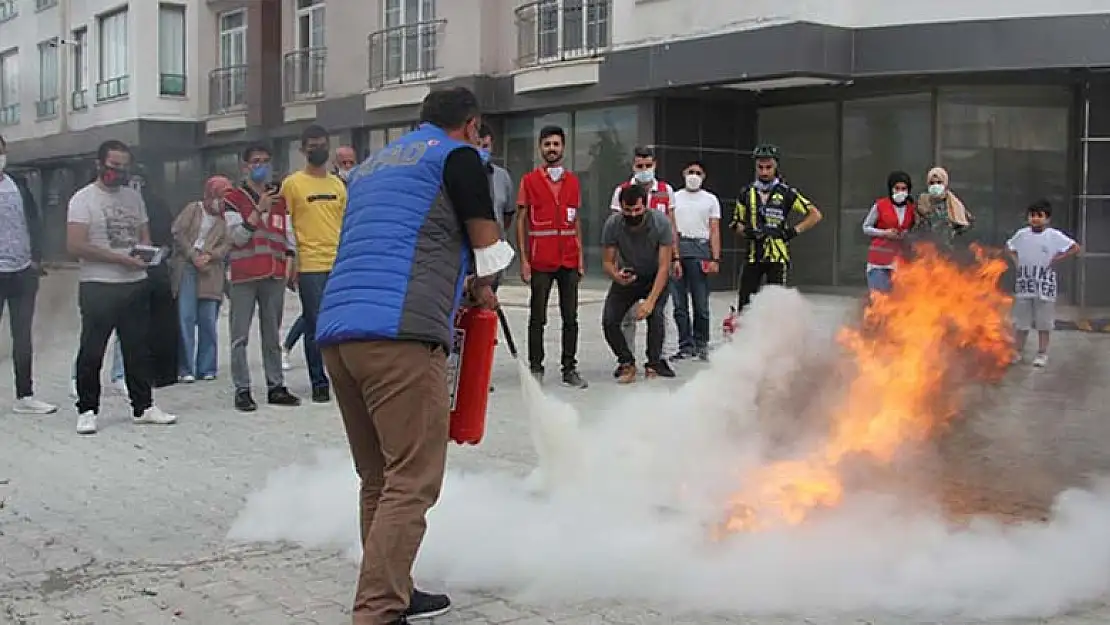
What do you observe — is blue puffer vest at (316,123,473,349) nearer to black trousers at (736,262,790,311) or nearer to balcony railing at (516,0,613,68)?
black trousers at (736,262,790,311)

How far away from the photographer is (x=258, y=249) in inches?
338

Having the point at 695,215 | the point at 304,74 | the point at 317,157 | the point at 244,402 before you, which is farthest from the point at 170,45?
the point at 244,402

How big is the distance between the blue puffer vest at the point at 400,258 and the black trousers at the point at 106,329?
13.9 feet

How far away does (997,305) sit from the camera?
19.6ft

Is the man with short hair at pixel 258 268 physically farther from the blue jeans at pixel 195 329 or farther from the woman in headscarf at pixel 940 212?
the woman in headscarf at pixel 940 212

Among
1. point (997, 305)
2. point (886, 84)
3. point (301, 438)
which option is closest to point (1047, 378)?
point (997, 305)

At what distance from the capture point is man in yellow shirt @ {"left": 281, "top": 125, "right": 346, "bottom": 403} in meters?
8.54

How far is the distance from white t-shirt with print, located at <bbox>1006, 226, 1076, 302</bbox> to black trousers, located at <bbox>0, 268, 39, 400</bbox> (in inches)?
325

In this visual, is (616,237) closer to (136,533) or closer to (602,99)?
(136,533)

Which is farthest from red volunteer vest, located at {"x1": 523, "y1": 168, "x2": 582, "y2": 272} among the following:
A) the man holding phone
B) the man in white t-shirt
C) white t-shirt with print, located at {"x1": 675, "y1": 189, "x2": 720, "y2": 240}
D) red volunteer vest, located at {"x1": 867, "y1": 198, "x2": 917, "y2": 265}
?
red volunteer vest, located at {"x1": 867, "y1": 198, "x2": 917, "y2": 265}

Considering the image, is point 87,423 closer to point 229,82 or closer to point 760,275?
point 760,275

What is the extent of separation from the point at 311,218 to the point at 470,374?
4.52 metres

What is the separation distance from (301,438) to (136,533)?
2155 mm

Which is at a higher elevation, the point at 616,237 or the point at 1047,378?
the point at 616,237
